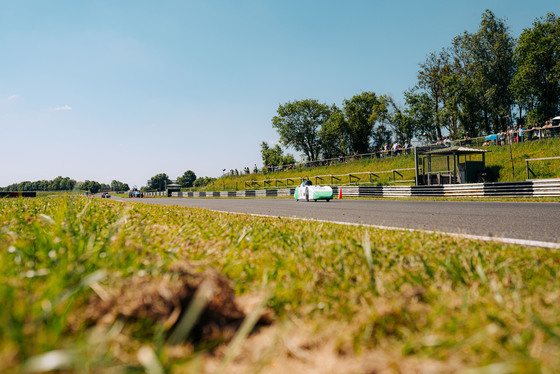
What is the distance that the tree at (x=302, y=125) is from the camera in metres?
77.6

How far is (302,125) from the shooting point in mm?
77938

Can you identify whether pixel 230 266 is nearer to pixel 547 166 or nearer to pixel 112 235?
pixel 112 235

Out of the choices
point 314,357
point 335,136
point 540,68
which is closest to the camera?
point 314,357

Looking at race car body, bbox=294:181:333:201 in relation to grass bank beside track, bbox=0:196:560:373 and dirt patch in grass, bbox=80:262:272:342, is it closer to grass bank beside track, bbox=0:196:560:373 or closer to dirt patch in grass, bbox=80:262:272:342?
grass bank beside track, bbox=0:196:560:373

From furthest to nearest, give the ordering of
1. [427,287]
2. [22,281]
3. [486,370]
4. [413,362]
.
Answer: [427,287] < [22,281] < [413,362] < [486,370]

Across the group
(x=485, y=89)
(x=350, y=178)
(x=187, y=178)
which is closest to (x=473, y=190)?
(x=350, y=178)

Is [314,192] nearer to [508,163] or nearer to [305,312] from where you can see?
[508,163]

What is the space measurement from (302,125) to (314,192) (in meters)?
60.3

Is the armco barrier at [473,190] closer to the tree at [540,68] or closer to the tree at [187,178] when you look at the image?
the tree at [540,68]

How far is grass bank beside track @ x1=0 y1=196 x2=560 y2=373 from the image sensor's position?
130 centimetres

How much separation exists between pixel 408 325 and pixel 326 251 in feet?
5.86

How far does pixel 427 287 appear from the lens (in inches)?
92.5

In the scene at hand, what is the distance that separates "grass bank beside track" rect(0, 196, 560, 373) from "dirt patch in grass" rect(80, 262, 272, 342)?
0.03 m

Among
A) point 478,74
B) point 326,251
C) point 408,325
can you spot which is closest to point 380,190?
point 326,251
